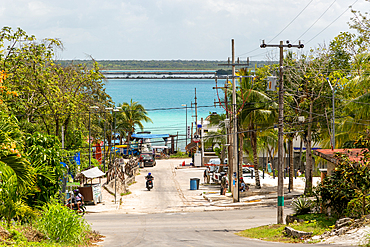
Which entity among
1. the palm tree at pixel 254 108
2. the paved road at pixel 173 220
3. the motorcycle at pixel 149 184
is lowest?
the paved road at pixel 173 220

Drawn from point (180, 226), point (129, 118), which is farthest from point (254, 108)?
point (129, 118)

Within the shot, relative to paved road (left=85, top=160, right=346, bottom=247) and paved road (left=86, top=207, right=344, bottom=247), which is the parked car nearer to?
paved road (left=85, top=160, right=346, bottom=247)

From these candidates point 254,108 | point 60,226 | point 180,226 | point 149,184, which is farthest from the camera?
point 149,184

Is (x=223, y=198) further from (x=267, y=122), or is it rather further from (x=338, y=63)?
(x=338, y=63)

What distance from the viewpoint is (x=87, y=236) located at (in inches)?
541

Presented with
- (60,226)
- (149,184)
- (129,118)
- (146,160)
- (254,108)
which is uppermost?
(129,118)

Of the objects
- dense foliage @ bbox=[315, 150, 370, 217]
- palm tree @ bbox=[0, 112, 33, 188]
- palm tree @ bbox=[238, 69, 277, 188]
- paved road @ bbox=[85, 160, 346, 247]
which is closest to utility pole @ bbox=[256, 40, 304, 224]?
paved road @ bbox=[85, 160, 346, 247]

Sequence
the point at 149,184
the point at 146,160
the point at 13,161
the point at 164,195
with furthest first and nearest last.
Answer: the point at 146,160, the point at 149,184, the point at 164,195, the point at 13,161

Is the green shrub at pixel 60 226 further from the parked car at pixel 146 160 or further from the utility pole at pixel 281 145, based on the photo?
the parked car at pixel 146 160

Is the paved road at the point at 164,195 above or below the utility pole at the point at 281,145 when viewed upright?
below

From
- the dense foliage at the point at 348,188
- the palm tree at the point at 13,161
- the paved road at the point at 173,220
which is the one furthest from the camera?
the paved road at the point at 173,220

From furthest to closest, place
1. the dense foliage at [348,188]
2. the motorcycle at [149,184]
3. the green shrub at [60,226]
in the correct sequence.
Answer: the motorcycle at [149,184], the dense foliage at [348,188], the green shrub at [60,226]

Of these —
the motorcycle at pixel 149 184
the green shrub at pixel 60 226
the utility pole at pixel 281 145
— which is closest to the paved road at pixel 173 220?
the motorcycle at pixel 149 184

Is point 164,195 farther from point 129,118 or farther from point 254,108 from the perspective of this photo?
point 129,118
